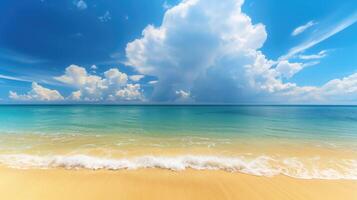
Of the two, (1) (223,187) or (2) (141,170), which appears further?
(2) (141,170)

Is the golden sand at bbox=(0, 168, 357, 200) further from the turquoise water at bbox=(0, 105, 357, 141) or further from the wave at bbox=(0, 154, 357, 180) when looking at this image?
the turquoise water at bbox=(0, 105, 357, 141)

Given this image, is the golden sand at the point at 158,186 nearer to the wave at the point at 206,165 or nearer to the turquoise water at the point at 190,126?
the wave at the point at 206,165

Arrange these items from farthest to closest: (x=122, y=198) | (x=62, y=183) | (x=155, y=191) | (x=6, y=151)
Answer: (x=6, y=151)
(x=62, y=183)
(x=155, y=191)
(x=122, y=198)

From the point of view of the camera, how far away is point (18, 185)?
14.6ft

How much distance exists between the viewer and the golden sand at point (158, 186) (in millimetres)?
4109

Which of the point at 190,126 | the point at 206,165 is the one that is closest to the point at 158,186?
the point at 206,165

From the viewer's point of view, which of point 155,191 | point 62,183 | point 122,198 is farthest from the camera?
point 62,183

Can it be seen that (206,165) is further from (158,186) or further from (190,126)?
(190,126)

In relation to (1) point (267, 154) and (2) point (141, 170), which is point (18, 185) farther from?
(1) point (267, 154)

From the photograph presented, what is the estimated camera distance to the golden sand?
4109 mm

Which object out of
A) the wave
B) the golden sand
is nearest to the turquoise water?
the wave

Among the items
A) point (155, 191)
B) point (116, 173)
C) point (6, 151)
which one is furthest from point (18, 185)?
point (6, 151)

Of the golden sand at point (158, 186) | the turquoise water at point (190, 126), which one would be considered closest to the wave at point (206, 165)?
the golden sand at point (158, 186)

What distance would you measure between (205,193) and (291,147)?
301 inches
